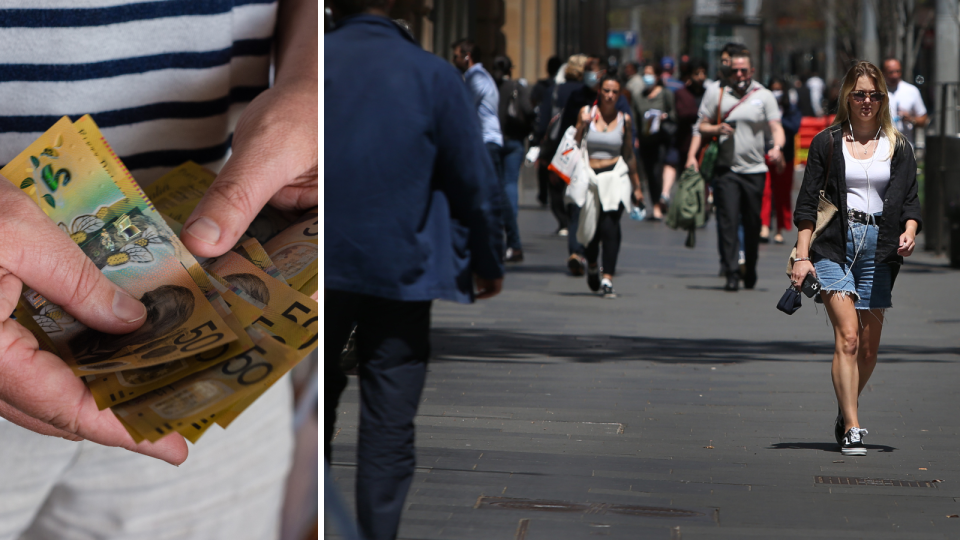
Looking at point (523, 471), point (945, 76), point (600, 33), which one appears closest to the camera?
point (523, 471)

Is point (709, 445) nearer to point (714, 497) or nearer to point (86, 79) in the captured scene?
point (714, 497)

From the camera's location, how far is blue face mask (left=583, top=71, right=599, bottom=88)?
32.0ft

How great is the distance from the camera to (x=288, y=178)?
2.12m

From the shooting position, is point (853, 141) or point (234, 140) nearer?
point (234, 140)

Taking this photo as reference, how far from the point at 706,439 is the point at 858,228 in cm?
71

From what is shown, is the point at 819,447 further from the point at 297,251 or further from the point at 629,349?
the point at 297,251

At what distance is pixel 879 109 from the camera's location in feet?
10.0

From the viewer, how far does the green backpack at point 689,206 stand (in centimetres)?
742

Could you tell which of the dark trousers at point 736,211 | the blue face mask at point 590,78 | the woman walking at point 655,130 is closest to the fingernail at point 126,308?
the dark trousers at point 736,211

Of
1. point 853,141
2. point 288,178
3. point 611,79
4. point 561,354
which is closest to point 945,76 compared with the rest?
point 853,141

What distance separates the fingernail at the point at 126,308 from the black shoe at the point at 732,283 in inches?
105

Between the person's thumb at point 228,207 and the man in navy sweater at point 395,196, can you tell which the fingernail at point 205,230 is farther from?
the man in navy sweater at point 395,196

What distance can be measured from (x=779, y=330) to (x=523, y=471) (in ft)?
2.84

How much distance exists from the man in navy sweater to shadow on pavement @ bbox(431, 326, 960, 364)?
1.86 feet
